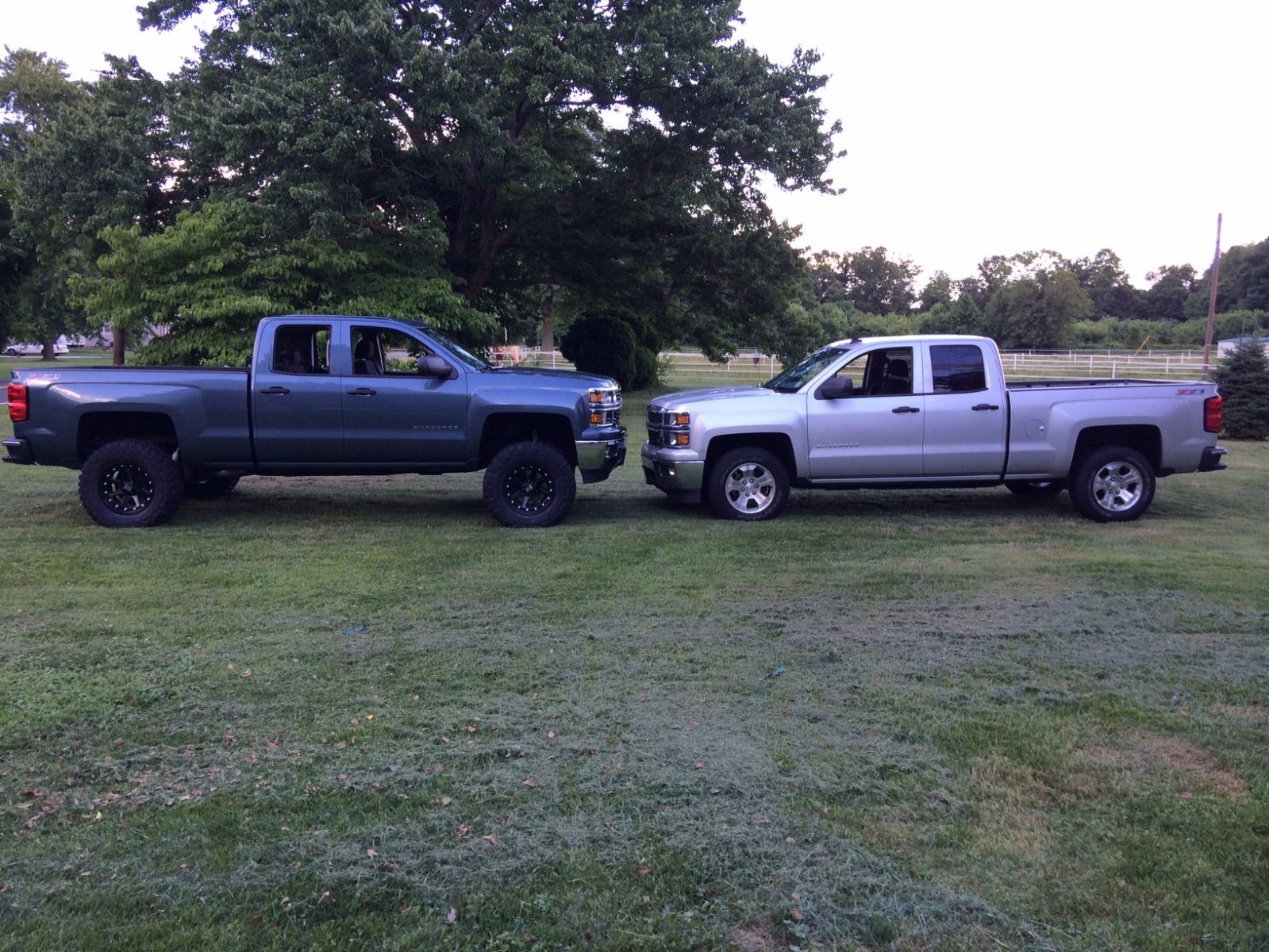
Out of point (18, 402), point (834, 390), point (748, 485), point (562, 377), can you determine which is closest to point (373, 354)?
point (562, 377)

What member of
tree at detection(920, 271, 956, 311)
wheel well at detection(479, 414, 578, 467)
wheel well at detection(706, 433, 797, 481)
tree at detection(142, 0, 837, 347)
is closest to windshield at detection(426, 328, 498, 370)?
wheel well at detection(479, 414, 578, 467)

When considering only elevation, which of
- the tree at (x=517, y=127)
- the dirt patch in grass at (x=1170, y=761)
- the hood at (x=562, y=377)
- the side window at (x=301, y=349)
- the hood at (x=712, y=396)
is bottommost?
the dirt patch in grass at (x=1170, y=761)

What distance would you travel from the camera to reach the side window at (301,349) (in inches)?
389

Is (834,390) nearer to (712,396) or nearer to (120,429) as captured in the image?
(712,396)

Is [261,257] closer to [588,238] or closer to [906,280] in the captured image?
[588,238]

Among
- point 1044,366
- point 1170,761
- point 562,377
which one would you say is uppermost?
point 1044,366

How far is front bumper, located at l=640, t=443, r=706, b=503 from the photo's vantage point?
10266 mm

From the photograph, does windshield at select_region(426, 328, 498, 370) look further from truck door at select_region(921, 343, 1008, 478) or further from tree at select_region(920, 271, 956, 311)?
tree at select_region(920, 271, 956, 311)

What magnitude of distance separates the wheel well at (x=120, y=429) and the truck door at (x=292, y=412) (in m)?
0.85

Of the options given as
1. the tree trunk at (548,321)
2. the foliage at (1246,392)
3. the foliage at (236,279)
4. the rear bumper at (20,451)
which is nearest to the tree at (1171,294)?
the tree trunk at (548,321)

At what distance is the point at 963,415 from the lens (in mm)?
10328

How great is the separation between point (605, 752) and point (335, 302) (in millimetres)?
15918

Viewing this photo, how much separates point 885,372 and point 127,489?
7.40 metres

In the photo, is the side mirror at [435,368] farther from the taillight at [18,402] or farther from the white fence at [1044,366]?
the white fence at [1044,366]
